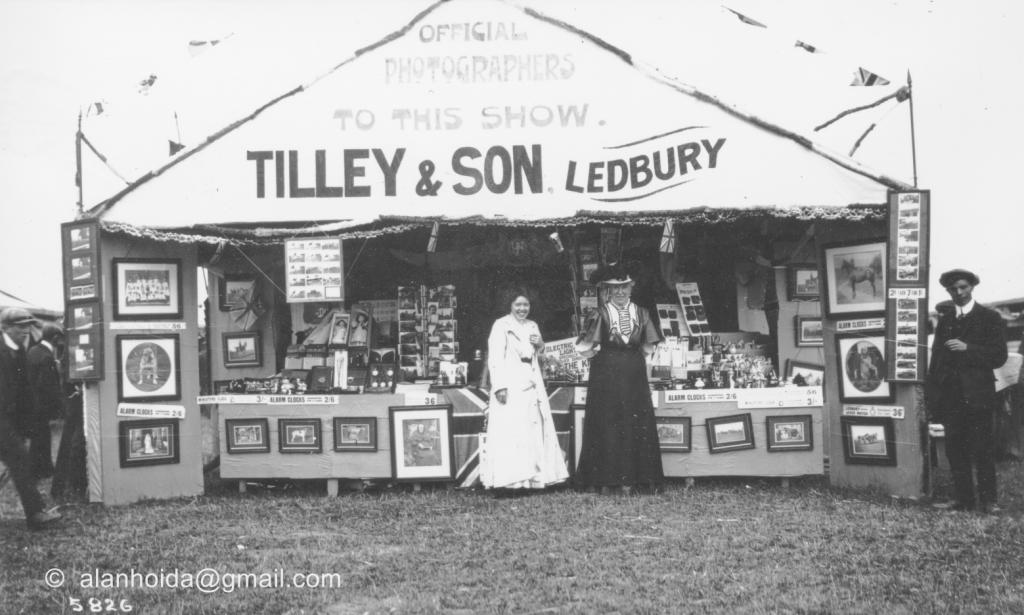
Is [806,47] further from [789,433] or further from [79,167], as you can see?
[79,167]

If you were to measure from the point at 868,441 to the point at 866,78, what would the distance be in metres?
3.03

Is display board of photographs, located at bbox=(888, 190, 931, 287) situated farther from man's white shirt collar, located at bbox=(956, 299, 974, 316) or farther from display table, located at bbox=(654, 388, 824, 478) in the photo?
display table, located at bbox=(654, 388, 824, 478)

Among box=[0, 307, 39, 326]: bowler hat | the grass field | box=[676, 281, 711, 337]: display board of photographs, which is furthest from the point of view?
box=[676, 281, 711, 337]: display board of photographs

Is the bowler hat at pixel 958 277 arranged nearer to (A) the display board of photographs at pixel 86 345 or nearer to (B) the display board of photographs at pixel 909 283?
(B) the display board of photographs at pixel 909 283

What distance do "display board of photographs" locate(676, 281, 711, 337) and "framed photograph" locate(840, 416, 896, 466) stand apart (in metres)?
1.69

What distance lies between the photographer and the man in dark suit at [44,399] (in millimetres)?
8055

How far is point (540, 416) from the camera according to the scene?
8125mm

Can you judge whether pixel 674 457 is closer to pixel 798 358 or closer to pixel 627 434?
pixel 627 434

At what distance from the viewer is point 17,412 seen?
691cm

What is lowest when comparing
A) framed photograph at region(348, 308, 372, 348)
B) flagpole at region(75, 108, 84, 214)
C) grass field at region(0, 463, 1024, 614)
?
grass field at region(0, 463, 1024, 614)

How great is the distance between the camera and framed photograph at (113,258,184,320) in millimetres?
8227

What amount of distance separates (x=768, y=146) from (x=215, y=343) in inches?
235

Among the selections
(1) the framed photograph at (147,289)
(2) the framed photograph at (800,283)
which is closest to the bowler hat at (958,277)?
(2) the framed photograph at (800,283)

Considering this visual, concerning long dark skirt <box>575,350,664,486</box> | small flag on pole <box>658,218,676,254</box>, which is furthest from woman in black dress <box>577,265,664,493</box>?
small flag on pole <box>658,218,676,254</box>
